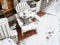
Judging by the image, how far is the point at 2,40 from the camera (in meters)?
2.71

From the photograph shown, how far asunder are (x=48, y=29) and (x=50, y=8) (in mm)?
835

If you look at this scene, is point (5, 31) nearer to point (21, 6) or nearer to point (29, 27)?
point (29, 27)

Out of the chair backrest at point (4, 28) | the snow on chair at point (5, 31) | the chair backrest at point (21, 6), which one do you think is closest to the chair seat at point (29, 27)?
the snow on chair at point (5, 31)

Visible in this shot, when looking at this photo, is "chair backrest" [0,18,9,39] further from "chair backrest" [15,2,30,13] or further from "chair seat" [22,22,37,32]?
"chair backrest" [15,2,30,13]

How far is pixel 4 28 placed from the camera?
2648 mm

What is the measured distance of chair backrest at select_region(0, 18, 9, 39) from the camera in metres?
2.56

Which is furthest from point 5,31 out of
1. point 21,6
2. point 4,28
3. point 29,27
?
point 21,6

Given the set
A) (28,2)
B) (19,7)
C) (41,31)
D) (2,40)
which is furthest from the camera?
(28,2)

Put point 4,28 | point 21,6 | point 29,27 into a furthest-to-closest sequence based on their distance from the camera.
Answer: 1. point 21,6
2. point 29,27
3. point 4,28

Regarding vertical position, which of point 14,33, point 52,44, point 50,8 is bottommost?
point 52,44

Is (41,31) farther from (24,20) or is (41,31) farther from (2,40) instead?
(2,40)

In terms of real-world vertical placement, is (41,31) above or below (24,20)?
below

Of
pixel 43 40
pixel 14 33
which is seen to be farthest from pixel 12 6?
pixel 43 40

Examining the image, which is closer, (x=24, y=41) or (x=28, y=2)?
(x=24, y=41)
